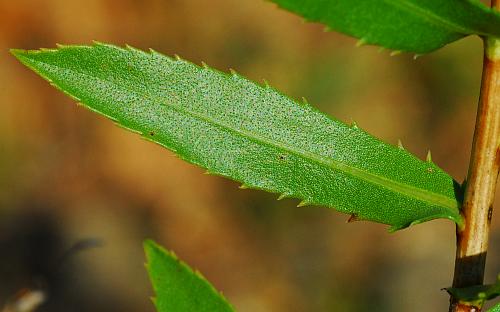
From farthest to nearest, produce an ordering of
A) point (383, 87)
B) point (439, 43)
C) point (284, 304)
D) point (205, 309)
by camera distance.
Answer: point (383, 87), point (284, 304), point (439, 43), point (205, 309)

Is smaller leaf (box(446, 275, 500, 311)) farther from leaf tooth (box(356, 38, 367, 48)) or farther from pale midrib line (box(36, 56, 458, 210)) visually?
leaf tooth (box(356, 38, 367, 48))

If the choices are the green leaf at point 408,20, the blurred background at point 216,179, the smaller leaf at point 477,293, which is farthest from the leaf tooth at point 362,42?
the blurred background at point 216,179

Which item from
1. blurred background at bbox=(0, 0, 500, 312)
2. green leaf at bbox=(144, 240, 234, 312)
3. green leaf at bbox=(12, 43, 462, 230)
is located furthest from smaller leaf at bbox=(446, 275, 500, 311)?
blurred background at bbox=(0, 0, 500, 312)

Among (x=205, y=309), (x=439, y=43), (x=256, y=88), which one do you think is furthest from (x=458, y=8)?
(x=205, y=309)

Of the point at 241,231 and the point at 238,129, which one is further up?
the point at 238,129

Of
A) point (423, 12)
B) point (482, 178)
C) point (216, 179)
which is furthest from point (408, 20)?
point (216, 179)

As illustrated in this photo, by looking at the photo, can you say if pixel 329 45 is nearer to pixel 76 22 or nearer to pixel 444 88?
pixel 444 88

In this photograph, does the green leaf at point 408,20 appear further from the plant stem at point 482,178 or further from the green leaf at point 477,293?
the green leaf at point 477,293
